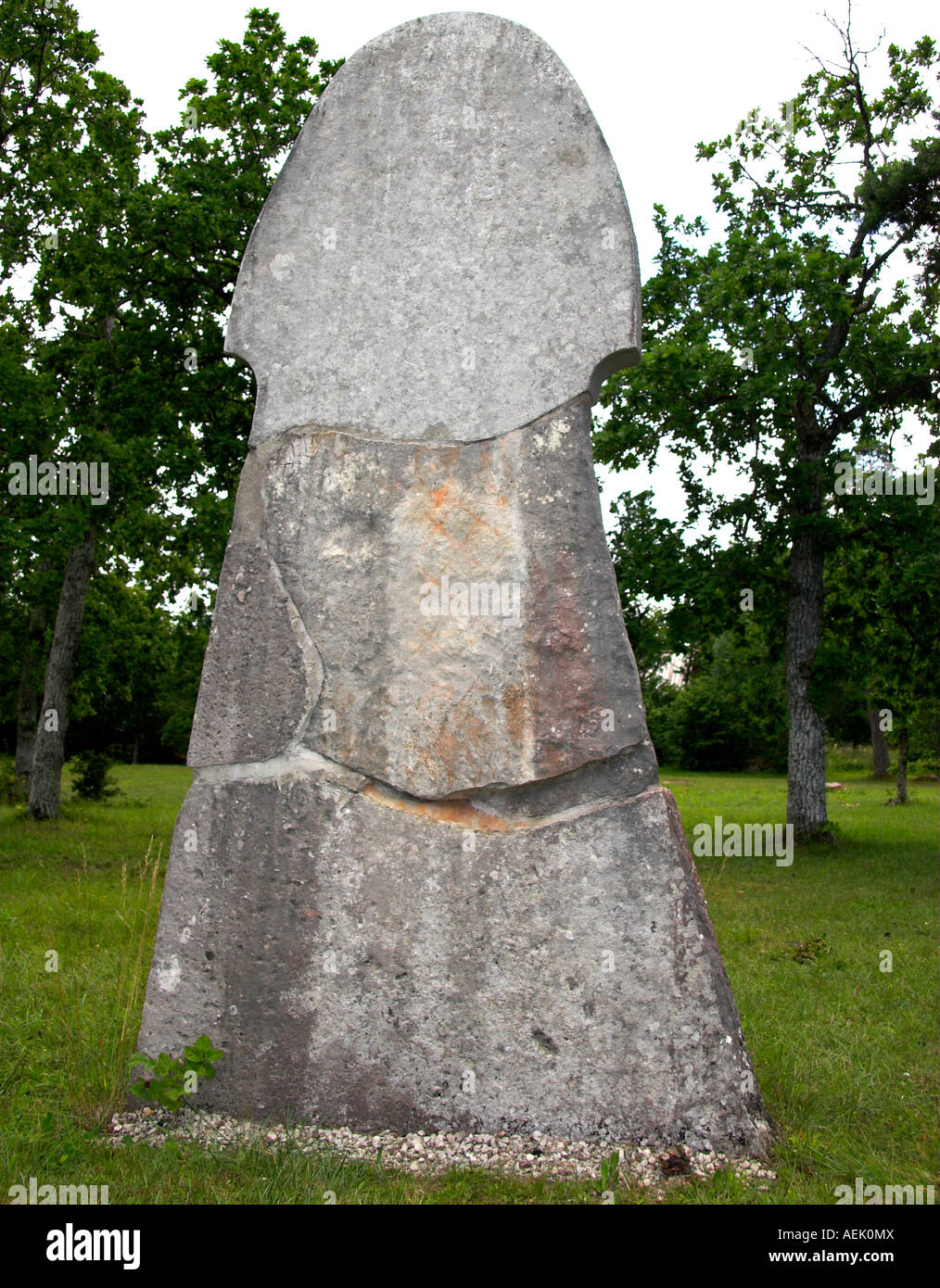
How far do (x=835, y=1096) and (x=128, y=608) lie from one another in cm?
1902

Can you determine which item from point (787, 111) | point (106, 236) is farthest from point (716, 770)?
point (106, 236)

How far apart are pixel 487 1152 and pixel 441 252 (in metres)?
3.04

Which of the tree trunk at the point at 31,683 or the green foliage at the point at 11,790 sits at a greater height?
the tree trunk at the point at 31,683

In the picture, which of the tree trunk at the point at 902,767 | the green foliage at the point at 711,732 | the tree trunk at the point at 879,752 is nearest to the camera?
the tree trunk at the point at 902,767

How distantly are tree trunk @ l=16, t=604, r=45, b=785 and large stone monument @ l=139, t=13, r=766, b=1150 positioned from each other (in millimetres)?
15671

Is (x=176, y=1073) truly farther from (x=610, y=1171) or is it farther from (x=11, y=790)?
(x=11, y=790)

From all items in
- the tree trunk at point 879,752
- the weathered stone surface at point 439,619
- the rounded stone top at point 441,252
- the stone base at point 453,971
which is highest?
the rounded stone top at point 441,252

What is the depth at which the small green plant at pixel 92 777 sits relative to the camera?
20.7 meters

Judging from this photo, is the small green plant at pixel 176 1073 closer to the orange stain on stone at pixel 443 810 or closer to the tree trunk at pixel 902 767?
the orange stain on stone at pixel 443 810

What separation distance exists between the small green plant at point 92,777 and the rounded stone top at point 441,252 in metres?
18.3

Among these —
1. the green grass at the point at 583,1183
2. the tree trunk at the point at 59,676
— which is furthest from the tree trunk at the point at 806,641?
the tree trunk at the point at 59,676

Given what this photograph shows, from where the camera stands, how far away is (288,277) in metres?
3.93

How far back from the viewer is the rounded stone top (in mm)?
3717

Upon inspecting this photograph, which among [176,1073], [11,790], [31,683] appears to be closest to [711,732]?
[11,790]
